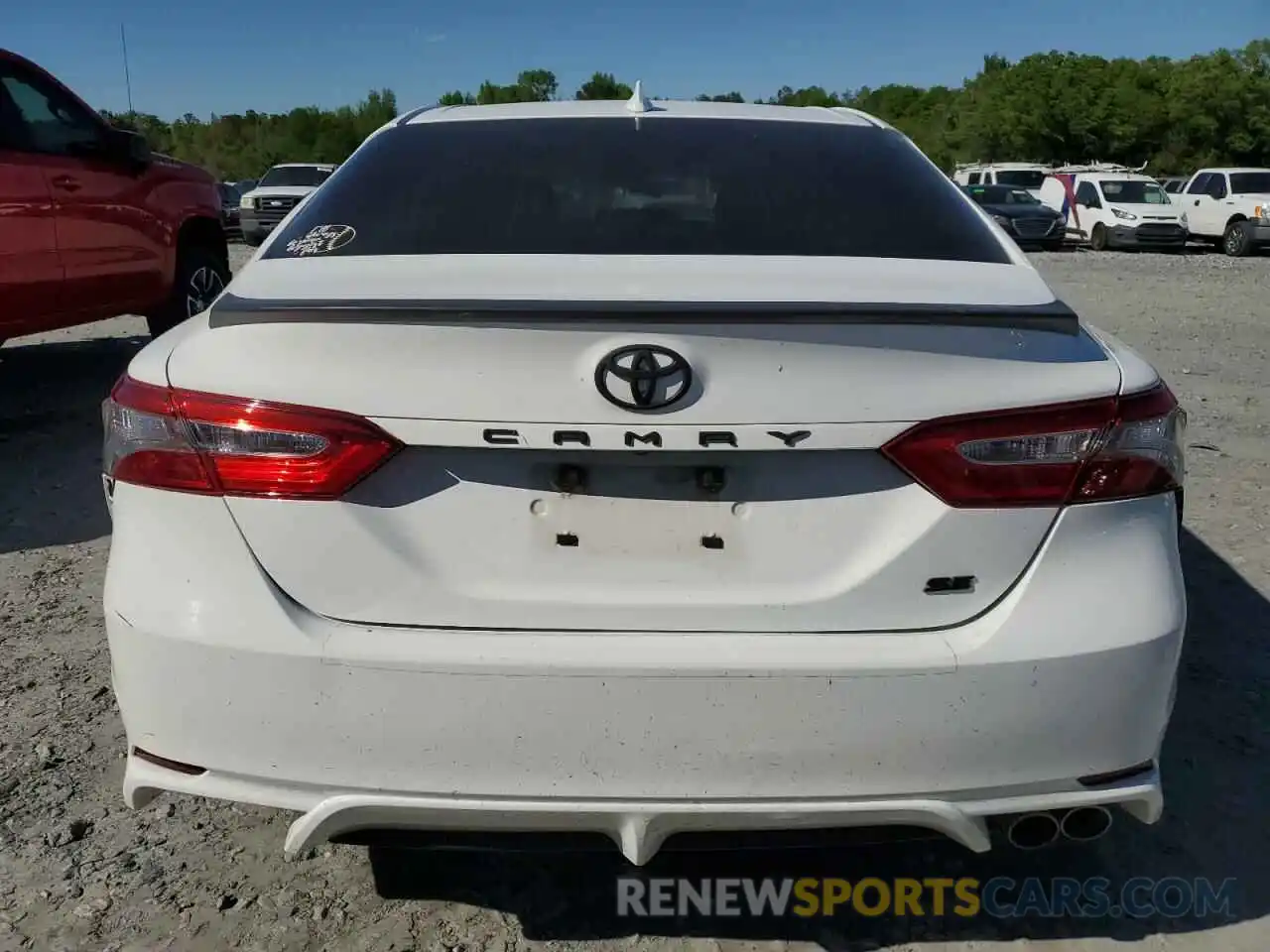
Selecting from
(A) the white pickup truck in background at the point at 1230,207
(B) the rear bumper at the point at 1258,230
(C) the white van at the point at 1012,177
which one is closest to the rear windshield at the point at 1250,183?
(A) the white pickup truck in background at the point at 1230,207

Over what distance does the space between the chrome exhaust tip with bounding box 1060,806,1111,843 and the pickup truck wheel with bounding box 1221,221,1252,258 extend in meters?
25.0

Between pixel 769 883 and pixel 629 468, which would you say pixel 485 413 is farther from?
pixel 769 883

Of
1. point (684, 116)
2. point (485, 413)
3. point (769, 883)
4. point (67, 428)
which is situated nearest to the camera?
point (485, 413)

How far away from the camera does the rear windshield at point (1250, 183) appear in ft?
79.3

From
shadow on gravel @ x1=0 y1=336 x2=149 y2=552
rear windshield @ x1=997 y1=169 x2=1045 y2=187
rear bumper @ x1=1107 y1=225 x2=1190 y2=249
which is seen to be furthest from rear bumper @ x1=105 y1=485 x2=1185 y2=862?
rear windshield @ x1=997 y1=169 x2=1045 y2=187

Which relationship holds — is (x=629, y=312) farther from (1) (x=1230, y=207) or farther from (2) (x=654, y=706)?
(1) (x=1230, y=207)

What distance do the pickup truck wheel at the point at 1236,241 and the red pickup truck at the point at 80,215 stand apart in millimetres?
22370

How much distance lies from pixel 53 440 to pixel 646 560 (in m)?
5.60

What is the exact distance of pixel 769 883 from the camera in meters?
2.53

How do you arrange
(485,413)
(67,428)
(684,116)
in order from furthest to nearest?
(67,428)
(684,116)
(485,413)

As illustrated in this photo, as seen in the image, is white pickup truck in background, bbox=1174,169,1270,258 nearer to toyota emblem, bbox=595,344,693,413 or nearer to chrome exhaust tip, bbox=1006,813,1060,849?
chrome exhaust tip, bbox=1006,813,1060,849

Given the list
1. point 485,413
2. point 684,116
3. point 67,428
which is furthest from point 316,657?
point 67,428

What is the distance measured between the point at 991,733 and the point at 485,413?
3.27 ft

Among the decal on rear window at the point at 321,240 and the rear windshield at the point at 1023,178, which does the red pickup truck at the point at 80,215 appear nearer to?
the decal on rear window at the point at 321,240
